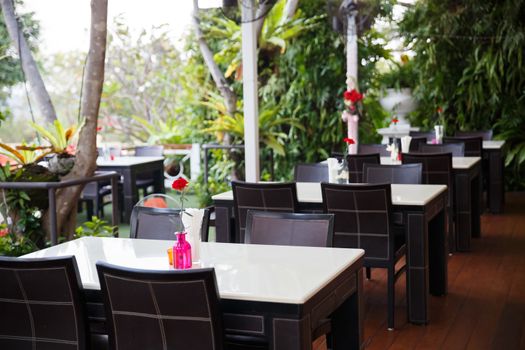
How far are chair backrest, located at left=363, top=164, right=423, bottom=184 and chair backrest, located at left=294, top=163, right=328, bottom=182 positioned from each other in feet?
1.22

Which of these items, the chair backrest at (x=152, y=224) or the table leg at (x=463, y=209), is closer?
the chair backrest at (x=152, y=224)

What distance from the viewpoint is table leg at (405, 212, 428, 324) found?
181 inches

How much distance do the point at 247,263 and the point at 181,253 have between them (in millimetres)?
309

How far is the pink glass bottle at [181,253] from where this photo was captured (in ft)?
9.51

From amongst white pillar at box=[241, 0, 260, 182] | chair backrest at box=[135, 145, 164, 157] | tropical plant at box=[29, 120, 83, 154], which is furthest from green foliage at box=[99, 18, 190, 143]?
tropical plant at box=[29, 120, 83, 154]

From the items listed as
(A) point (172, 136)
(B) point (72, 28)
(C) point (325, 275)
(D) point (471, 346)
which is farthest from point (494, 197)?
(B) point (72, 28)

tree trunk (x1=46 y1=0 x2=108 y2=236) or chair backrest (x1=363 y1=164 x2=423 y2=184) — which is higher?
tree trunk (x1=46 y1=0 x2=108 y2=236)

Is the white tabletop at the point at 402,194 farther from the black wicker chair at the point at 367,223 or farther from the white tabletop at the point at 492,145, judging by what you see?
the white tabletop at the point at 492,145

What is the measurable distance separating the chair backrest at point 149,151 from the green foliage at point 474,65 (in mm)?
3740

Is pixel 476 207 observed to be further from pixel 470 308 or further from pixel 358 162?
pixel 470 308

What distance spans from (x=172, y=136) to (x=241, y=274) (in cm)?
955

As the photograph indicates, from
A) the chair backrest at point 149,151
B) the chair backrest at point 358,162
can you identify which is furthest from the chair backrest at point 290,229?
the chair backrest at point 149,151

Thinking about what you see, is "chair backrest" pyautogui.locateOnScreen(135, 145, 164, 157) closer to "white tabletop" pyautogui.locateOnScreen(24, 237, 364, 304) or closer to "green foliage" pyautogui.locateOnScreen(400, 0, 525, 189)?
"green foliage" pyautogui.locateOnScreen(400, 0, 525, 189)

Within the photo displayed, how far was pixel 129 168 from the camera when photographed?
842 centimetres
